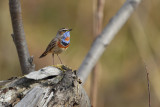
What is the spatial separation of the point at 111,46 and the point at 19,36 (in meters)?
3.66

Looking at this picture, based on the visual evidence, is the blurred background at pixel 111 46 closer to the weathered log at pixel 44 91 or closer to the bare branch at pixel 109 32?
the bare branch at pixel 109 32

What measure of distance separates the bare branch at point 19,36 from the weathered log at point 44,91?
0.49 ft

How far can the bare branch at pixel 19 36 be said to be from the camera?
71.9 inches

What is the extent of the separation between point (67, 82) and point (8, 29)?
3.05 metres

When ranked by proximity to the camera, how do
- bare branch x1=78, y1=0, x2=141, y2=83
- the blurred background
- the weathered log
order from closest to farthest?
the weathered log → bare branch x1=78, y1=0, x2=141, y2=83 → the blurred background

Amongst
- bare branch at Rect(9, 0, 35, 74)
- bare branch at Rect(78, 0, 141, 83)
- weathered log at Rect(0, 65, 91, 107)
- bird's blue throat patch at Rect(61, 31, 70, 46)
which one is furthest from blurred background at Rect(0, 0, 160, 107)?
weathered log at Rect(0, 65, 91, 107)

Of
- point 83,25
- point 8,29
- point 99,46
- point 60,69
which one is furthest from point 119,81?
point 60,69

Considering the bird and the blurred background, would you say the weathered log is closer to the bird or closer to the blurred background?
the bird

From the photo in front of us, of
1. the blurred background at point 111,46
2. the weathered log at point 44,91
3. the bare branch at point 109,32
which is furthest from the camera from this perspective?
the blurred background at point 111,46

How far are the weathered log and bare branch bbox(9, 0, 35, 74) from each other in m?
0.15

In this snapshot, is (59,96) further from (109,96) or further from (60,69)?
(109,96)

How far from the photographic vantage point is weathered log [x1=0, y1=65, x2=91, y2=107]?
1799 millimetres

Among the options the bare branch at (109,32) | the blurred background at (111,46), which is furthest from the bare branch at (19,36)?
the blurred background at (111,46)

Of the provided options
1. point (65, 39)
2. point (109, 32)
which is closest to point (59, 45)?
point (65, 39)
